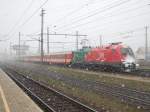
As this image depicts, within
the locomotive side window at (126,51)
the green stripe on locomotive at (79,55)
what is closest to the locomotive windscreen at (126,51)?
the locomotive side window at (126,51)

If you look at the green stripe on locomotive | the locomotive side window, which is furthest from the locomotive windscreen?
the green stripe on locomotive

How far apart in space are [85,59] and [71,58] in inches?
326

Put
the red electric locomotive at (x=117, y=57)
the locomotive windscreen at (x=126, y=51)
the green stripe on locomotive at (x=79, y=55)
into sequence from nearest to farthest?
the red electric locomotive at (x=117, y=57) < the locomotive windscreen at (x=126, y=51) < the green stripe on locomotive at (x=79, y=55)

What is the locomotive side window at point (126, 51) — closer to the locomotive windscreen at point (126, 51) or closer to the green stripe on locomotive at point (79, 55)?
the locomotive windscreen at point (126, 51)

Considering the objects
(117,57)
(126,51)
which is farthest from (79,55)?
(126,51)

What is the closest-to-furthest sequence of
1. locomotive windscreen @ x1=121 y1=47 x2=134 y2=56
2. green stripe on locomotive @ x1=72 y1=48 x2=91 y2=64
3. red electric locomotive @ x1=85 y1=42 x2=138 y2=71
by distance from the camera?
red electric locomotive @ x1=85 y1=42 x2=138 y2=71 < locomotive windscreen @ x1=121 y1=47 x2=134 y2=56 < green stripe on locomotive @ x1=72 y1=48 x2=91 y2=64

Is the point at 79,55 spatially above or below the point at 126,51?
below

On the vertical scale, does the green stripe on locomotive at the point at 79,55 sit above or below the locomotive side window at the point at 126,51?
below

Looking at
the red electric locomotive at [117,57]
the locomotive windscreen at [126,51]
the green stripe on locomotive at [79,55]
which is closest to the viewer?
the red electric locomotive at [117,57]

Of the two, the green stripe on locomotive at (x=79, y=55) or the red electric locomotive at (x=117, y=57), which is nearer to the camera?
the red electric locomotive at (x=117, y=57)

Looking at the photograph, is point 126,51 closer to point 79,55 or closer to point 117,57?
point 117,57

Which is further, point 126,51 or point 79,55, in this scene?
point 79,55

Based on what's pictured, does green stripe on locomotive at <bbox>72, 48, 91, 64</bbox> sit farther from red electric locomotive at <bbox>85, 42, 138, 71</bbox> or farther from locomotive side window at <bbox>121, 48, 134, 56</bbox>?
locomotive side window at <bbox>121, 48, 134, 56</bbox>

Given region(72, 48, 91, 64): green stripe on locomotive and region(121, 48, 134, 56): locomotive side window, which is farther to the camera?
region(72, 48, 91, 64): green stripe on locomotive
